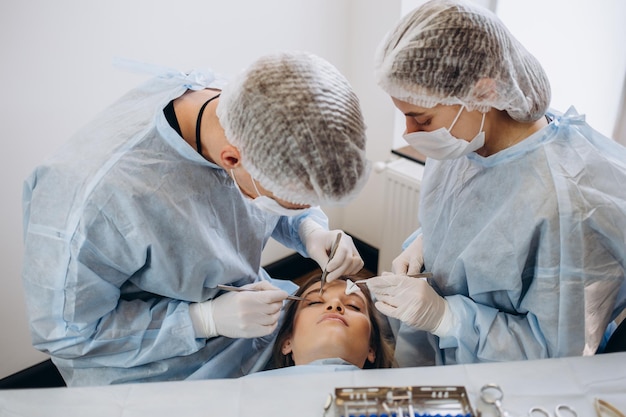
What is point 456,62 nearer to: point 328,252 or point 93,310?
Result: point 328,252

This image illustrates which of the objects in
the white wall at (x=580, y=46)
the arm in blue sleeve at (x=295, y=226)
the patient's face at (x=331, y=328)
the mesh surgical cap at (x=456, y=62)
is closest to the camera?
the mesh surgical cap at (x=456, y=62)

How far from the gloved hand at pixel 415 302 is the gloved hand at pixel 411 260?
0.18 metres

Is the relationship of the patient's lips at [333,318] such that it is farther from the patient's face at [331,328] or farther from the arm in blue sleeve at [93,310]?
the arm in blue sleeve at [93,310]

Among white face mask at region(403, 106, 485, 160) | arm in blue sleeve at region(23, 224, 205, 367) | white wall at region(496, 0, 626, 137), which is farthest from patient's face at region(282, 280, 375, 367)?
white wall at region(496, 0, 626, 137)

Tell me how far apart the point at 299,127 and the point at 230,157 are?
23 centimetres

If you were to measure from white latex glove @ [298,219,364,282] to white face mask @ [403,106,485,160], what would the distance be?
51 cm

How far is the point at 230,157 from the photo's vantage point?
117 centimetres

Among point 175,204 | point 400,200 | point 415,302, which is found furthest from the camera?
point 400,200

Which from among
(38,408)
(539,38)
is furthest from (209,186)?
(539,38)

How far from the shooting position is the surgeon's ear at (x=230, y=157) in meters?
1.16

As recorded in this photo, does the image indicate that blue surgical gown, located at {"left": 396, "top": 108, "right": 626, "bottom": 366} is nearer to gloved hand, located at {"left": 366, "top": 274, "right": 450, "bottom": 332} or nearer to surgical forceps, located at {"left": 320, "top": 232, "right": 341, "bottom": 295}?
gloved hand, located at {"left": 366, "top": 274, "right": 450, "bottom": 332}

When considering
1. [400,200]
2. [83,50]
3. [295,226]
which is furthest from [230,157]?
[400,200]

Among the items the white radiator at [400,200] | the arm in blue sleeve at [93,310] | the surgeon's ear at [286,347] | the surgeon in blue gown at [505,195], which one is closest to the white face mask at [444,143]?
the surgeon in blue gown at [505,195]

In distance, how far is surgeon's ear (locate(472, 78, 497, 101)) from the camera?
113 centimetres
